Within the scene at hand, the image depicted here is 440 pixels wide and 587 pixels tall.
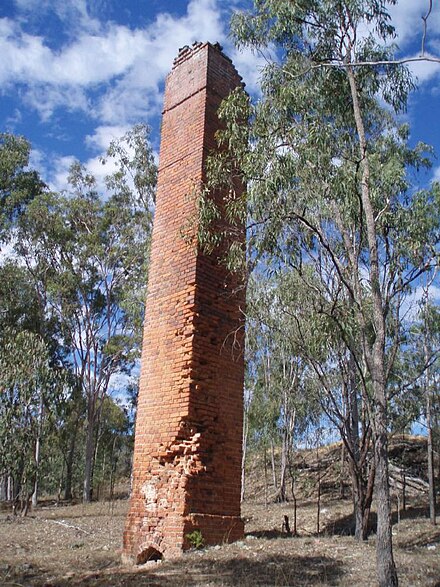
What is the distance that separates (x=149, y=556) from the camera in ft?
24.7

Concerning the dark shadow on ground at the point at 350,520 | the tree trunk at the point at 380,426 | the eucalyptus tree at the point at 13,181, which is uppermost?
the eucalyptus tree at the point at 13,181

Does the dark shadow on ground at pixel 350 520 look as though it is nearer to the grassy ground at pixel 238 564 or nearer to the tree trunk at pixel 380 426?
the grassy ground at pixel 238 564

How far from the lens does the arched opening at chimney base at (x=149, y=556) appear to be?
7438 mm

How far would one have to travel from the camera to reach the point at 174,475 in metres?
7.55

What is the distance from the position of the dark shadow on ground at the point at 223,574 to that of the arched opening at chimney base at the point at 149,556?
0.36m

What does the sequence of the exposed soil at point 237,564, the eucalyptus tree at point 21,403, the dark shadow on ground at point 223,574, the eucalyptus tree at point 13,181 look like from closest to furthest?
1. the dark shadow on ground at point 223,574
2. the exposed soil at point 237,564
3. the eucalyptus tree at point 21,403
4. the eucalyptus tree at point 13,181

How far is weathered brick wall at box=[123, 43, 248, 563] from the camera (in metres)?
Answer: 7.48

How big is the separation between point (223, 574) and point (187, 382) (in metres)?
2.49

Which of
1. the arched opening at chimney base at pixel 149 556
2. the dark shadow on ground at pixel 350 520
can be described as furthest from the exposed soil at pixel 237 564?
the dark shadow on ground at pixel 350 520

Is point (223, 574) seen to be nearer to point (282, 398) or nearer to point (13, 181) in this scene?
point (282, 398)

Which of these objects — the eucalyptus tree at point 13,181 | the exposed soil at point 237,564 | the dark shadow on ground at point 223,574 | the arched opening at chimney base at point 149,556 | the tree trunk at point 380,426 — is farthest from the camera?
the eucalyptus tree at point 13,181

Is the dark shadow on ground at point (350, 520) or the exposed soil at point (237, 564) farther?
the dark shadow on ground at point (350, 520)

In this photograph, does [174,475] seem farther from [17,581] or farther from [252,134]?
[252,134]

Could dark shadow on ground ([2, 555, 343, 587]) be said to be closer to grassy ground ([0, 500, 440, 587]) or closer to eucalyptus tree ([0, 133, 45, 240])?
grassy ground ([0, 500, 440, 587])
